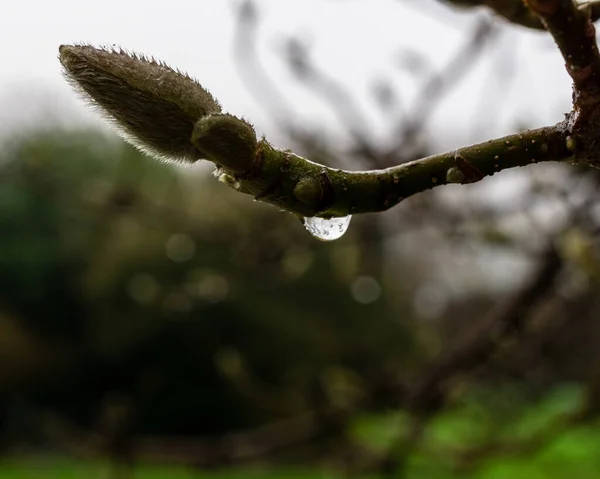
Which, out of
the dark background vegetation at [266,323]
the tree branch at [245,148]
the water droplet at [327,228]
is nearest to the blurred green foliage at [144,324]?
the dark background vegetation at [266,323]

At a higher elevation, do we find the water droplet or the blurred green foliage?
the blurred green foliage

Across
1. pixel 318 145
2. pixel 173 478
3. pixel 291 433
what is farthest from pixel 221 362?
pixel 173 478

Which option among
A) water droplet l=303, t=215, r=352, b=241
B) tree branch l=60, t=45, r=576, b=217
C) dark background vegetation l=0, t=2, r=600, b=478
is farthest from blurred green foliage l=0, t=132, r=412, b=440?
tree branch l=60, t=45, r=576, b=217

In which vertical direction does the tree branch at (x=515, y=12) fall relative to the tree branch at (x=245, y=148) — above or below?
above

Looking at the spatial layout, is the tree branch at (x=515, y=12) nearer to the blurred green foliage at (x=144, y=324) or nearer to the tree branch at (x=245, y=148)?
the tree branch at (x=245, y=148)

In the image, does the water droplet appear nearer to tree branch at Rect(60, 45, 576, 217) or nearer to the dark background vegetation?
tree branch at Rect(60, 45, 576, 217)

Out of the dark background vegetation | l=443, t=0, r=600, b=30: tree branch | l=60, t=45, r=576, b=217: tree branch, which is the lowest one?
l=60, t=45, r=576, b=217: tree branch

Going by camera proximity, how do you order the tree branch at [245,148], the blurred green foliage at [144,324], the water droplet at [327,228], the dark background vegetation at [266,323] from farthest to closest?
the blurred green foliage at [144,324] → the dark background vegetation at [266,323] → the water droplet at [327,228] → the tree branch at [245,148]
